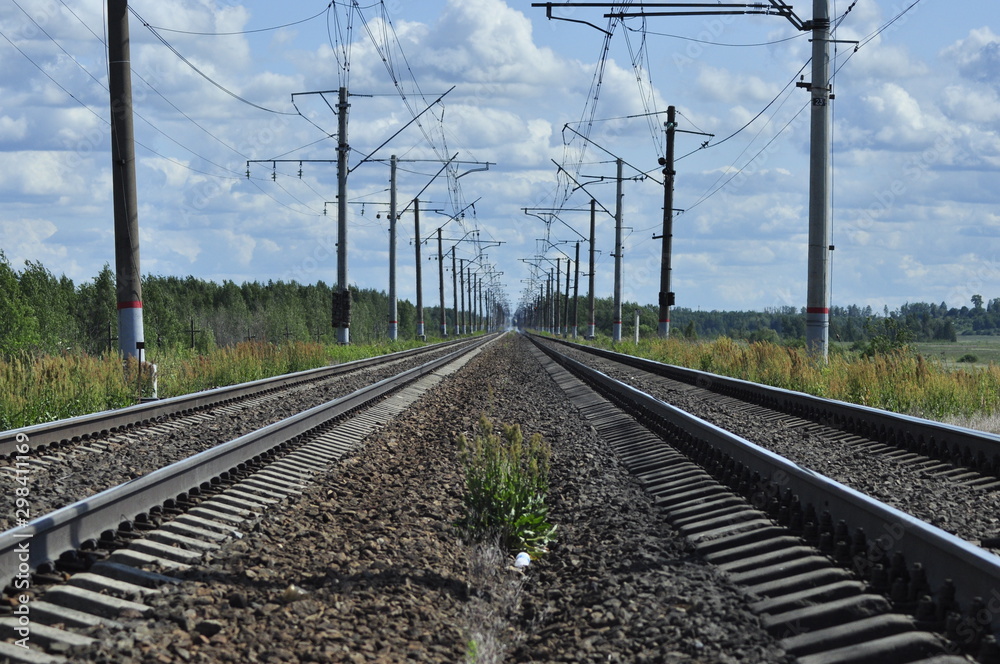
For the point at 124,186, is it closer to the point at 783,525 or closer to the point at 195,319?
the point at 783,525

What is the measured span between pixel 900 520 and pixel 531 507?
10.6ft

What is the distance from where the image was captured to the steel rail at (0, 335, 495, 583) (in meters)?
4.66

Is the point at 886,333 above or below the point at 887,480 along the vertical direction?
above

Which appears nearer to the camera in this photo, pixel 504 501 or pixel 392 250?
pixel 504 501

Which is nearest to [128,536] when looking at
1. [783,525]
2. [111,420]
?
[783,525]

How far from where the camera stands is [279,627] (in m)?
4.48

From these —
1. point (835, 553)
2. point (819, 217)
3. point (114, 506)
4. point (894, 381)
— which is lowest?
point (835, 553)

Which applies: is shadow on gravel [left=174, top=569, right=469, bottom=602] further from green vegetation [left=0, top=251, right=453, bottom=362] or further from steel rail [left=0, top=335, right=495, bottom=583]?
green vegetation [left=0, top=251, right=453, bottom=362]

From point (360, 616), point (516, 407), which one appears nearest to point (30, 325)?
point (516, 407)

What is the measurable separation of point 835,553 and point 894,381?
9461mm

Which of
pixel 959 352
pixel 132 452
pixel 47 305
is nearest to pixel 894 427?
pixel 132 452

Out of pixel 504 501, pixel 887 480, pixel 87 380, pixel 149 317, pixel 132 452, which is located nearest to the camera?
pixel 504 501

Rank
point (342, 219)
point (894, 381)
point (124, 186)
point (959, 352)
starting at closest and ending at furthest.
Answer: point (894, 381)
point (124, 186)
point (342, 219)
point (959, 352)

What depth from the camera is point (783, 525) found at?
20.0 ft
